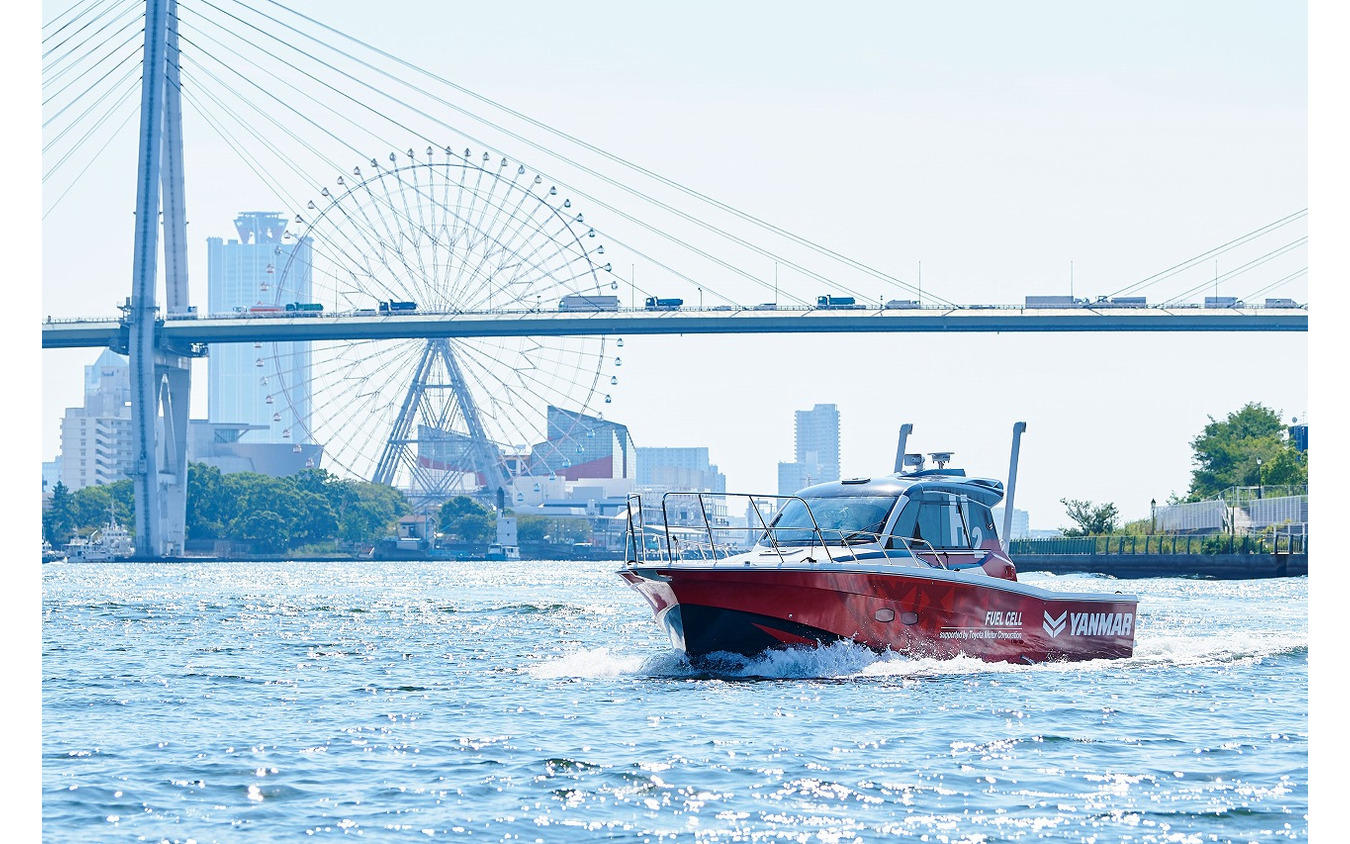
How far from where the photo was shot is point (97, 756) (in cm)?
1332

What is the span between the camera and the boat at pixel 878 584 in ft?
58.9

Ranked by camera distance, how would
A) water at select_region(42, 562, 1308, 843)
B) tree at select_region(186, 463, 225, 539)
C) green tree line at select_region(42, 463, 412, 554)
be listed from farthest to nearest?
tree at select_region(186, 463, 225, 539), green tree line at select_region(42, 463, 412, 554), water at select_region(42, 562, 1308, 843)

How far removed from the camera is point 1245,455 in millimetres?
106688

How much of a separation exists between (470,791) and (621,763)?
1441 millimetres

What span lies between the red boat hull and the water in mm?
263

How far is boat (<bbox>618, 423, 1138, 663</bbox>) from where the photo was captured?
58.9 feet

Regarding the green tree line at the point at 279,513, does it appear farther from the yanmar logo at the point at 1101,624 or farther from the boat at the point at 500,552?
the yanmar logo at the point at 1101,624

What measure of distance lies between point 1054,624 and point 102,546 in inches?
4378

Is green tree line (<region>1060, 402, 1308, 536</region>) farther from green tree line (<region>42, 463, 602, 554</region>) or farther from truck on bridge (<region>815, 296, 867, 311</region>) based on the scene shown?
green tree line (<region>42, 463, 602, 554</region>)

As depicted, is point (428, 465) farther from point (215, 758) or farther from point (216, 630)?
point (215, 758)

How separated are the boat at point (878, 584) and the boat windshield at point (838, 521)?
0.02 metres

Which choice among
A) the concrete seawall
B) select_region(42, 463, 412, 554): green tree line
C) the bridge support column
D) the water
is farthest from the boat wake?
select_region(42, 463, 412, 554): green tree line

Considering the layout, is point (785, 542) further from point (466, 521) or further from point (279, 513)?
point (466, 521)

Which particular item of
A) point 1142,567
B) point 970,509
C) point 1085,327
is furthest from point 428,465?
point 970,509
